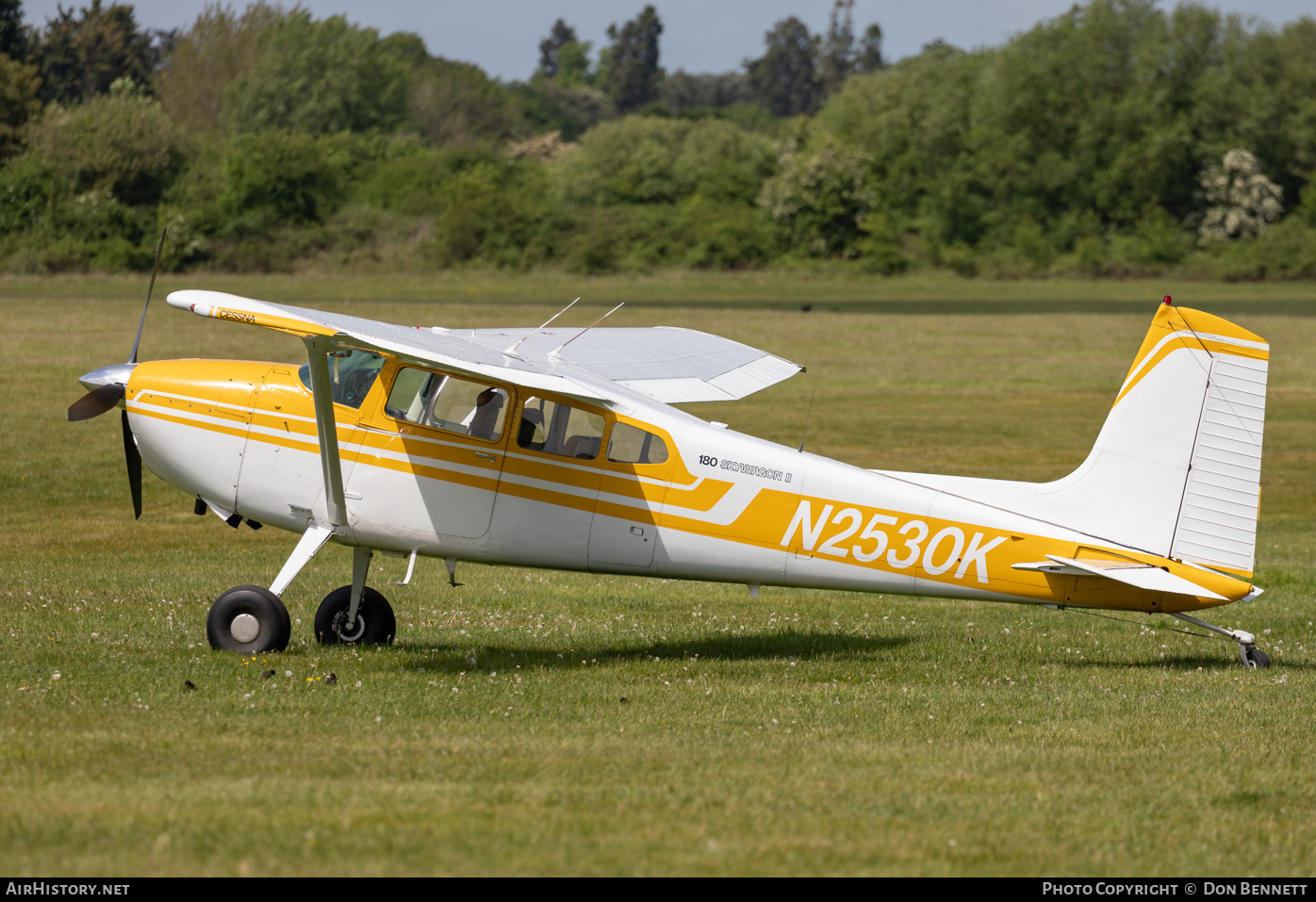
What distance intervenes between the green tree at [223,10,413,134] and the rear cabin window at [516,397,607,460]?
7905 cm

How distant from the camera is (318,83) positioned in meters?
89.8

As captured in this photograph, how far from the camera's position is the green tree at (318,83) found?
86.3 meters

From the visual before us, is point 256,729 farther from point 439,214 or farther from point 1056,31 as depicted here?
point 1056,31

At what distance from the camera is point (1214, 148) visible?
7431 cm

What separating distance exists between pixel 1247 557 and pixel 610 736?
4857 mm

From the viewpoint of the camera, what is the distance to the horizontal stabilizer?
921 cm

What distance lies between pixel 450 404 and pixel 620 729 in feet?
10.3

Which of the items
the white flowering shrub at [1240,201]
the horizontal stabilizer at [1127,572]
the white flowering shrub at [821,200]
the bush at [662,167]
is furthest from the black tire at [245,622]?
the white flowering shrub at [1240,201]

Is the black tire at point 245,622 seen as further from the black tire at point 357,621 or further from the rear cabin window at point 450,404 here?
the rear cabin window at point 450,404

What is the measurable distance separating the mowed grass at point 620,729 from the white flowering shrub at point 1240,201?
59.7 m

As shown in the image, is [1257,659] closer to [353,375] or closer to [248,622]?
[353,375]

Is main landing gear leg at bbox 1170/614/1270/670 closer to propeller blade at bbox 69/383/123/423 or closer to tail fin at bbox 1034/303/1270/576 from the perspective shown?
tail fin at bbox 1034/303/1270/576

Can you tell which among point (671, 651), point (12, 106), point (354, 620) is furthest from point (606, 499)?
point (12, 106)

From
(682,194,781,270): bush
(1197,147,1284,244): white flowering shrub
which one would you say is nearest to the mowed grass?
(682,194,781,270): bush
